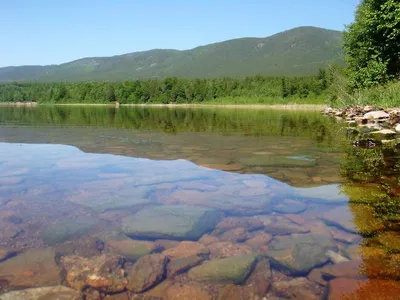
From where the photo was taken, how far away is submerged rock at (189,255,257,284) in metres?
2.70

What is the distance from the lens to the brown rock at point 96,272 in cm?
260

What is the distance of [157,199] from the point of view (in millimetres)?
4734

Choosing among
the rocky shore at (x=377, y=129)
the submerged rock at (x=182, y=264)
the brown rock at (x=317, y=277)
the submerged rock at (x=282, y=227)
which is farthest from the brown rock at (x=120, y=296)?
the rocky shore at (x=377, y=129)

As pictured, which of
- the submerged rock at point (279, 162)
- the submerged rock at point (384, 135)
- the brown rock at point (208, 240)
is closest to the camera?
the brown rock at point (208, 240)

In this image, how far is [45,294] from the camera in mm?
2471

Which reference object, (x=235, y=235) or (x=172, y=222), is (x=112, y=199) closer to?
(x=172, y=222)

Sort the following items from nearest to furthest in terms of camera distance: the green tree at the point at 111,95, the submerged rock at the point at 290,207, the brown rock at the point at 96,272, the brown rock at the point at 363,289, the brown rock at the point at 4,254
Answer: the brown rock at the point at 363,289
the brown rock at the point at 96,272
the brown rock at the point at 4,254
the submerged rock at the point at 290,207
the green tree at the point at 111,95

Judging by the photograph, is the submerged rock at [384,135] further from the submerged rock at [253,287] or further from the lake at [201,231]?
the submerged rock at [253,287]

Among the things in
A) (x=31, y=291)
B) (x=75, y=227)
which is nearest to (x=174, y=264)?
(x=31, y=291)

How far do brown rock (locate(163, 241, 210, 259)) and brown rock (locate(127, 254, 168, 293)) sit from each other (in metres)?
0.10

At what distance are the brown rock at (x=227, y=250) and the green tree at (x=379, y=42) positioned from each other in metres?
16.8

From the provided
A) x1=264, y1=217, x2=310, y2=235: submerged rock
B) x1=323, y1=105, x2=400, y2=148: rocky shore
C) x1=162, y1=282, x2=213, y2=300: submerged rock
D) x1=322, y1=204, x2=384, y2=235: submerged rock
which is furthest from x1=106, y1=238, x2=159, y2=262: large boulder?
x1=323, y1=105, x2=400, y2=148: rocky shore

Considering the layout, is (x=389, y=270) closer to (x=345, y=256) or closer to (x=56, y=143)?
(x=345, y=256)

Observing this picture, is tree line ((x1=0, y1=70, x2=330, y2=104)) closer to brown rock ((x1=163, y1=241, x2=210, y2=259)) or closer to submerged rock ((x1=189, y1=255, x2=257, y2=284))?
brown rock ((x1=163, y1=241, x2=210, y2=259))
